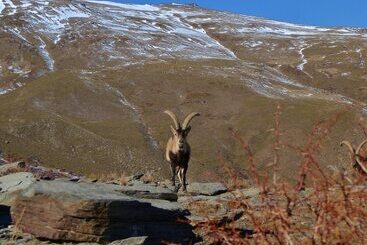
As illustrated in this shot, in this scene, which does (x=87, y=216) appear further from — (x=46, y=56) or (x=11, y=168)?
(x=46, y=56)

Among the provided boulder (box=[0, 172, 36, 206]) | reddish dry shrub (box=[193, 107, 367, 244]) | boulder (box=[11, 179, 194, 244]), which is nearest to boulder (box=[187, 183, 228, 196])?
boulder (box=[0, 172, 36, 206])

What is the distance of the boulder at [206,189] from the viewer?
63.8ft

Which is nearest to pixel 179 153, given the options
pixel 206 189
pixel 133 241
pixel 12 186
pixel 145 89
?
pixel 206 189

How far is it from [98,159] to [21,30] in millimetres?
110721

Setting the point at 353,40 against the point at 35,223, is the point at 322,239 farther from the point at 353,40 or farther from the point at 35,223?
the point at 353,40

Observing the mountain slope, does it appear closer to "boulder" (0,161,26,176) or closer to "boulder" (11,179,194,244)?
"boulder" (0,161,26,176)

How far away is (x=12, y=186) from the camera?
55.1 feet

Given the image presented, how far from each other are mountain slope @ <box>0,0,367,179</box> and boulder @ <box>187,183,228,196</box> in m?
3.76

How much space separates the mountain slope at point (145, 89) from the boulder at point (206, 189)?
12.3 ft

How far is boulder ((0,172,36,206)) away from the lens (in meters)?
15.6

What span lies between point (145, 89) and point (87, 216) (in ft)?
329

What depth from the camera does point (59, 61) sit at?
150750 mm

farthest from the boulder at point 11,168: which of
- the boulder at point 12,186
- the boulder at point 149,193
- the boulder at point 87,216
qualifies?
the boulder at point 87,216

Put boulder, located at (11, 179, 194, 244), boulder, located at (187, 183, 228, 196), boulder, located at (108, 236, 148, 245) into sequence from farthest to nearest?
boulder, located at (187, 183, 228, 196), boulder, located at (11, 179, 194, 244), boulder, located at (108, 236, 148, 245)
